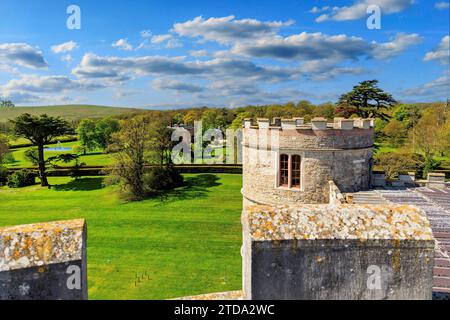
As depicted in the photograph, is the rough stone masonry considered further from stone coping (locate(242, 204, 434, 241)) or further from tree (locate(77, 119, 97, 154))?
tree (locate(77, 119, 97, 154))

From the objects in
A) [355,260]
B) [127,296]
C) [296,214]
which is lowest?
[127,296]

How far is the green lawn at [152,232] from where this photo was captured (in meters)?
17.0

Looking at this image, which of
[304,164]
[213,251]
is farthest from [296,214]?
[213,251]

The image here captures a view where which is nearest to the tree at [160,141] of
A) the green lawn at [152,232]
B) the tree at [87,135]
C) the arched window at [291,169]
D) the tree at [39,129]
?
the green lawn at [152,232]

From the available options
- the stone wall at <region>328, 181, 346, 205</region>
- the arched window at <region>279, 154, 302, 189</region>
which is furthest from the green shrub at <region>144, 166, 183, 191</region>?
the stone wall at <region>328, 181, 346, 205</region>

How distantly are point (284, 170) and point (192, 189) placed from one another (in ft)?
78.9

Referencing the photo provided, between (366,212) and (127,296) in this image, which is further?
(127,296)

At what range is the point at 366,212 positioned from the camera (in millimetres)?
4598

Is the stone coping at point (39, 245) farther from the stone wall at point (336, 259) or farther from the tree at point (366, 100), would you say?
the tree at point (366, 100)

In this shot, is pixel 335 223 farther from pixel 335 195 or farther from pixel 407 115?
pixel 407 115

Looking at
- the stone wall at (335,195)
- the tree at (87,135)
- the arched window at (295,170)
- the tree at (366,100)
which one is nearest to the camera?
the stone wall at (335,195)

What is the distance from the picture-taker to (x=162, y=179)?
132ft
